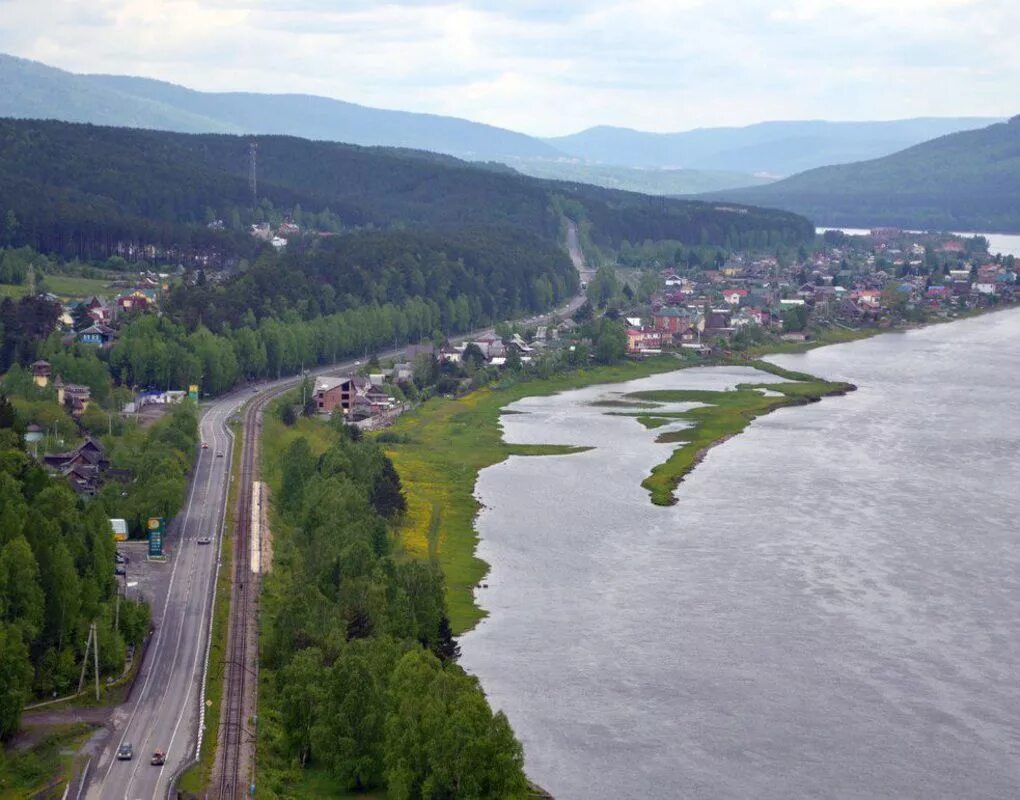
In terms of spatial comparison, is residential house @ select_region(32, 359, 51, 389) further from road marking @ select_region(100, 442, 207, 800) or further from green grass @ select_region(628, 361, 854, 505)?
road marking @ select_region(100, 442, 207, 800)

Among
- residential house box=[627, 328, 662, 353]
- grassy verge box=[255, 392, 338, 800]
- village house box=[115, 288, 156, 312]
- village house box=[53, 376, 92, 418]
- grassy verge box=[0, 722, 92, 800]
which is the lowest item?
residential house box=[627, 328, 662, 353]

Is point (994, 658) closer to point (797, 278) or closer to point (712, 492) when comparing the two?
point (712, 492)

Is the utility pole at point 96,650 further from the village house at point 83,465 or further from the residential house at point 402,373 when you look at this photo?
the residential house at point 402,373

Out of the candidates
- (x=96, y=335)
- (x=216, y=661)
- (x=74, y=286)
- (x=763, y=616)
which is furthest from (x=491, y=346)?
(x=216, y=661)

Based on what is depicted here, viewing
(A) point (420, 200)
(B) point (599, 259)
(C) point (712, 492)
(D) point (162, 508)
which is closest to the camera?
(D) point (162, 508)

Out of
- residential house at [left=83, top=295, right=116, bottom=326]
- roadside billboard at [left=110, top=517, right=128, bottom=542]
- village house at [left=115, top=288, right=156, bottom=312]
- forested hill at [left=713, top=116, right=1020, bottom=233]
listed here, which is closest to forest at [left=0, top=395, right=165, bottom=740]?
roadside billboard at [left=110, top=517, right=128, bottom=542]

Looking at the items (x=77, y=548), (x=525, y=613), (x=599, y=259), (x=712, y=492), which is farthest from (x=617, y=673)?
(x=599, y=259)
